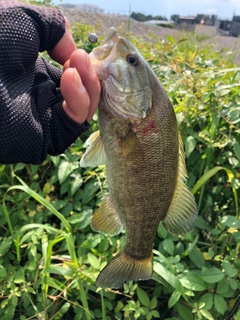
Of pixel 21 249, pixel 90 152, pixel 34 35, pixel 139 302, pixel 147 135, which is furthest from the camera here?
pixel 21 249

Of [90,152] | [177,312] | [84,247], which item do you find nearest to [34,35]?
[90,152]

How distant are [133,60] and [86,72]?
1.03 feet

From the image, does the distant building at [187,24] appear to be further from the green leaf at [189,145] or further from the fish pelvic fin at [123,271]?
the fish pelvic fin at [123,271]

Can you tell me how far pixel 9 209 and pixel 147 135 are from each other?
5.03 ft

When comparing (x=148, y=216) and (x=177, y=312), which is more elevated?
(x=148, y=216)

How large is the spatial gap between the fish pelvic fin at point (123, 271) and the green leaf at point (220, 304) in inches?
21.0

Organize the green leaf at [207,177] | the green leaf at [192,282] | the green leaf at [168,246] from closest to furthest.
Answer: the green leaf at [192,282] → the green leaf at [168,246] → the green leaf at [207,177]

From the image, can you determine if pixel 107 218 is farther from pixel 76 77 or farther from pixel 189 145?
pixel 189 145

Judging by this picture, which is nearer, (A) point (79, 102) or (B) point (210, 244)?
(A) point (79, 102)

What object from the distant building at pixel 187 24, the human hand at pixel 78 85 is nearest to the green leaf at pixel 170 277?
the human hand at pixel 78 85

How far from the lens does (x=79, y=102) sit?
4.27ft

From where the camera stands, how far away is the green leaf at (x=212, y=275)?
196cm

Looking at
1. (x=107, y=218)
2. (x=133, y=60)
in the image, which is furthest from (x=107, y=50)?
(x=107, y=218)

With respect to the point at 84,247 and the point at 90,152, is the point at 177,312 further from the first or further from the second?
the point at 90,152
